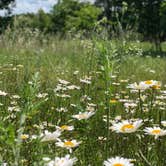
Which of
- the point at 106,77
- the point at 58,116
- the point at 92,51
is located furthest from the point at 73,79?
the point at 106,77

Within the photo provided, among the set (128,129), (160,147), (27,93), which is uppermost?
(27,93)

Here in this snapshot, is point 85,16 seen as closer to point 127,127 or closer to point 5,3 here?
point 5,3

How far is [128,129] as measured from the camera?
6.35 feet

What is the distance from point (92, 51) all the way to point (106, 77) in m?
2.44

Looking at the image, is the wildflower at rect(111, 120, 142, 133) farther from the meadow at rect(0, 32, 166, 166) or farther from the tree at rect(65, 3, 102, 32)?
the tree at rect(65, 3, 102, 32)

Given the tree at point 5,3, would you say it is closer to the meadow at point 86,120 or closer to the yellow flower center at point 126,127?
the meadow at point 86,120

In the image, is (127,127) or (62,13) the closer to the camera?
(127,127)

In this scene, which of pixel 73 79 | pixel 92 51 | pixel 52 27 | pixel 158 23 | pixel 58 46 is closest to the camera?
pixel 92 51

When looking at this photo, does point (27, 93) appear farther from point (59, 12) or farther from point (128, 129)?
point (59, 12)

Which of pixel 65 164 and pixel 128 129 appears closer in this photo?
pixel 65 164

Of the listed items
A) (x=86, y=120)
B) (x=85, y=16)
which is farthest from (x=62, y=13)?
(x=86, y=120)

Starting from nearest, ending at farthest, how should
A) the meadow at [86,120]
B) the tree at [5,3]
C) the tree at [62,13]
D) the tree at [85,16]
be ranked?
the meadow at [86,120] < the tree at [5,3] < the tree at [85,16] < the tree at [62,13]

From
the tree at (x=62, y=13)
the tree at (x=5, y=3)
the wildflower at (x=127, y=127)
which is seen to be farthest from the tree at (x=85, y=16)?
the wildflower at (x=127, y=127)

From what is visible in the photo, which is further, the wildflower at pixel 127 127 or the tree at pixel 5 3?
the tree at pixel 5 3
